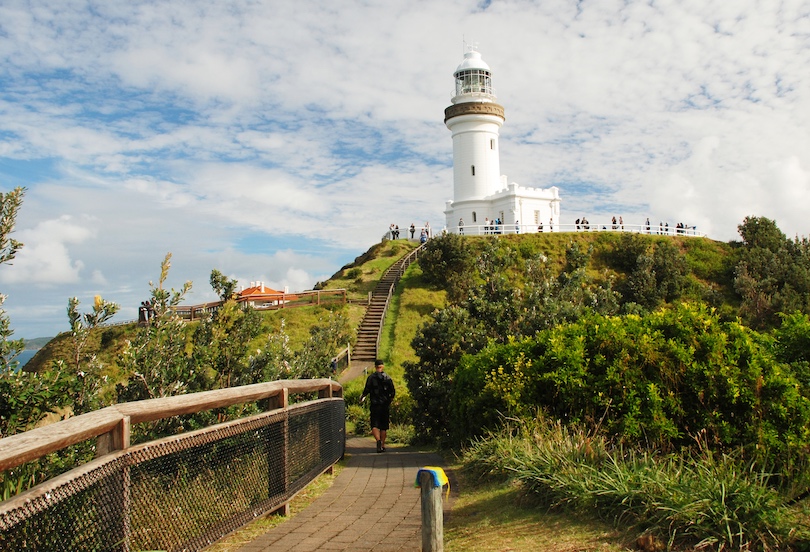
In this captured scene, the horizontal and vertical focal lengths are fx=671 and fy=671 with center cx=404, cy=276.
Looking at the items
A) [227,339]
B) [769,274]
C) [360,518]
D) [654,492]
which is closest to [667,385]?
[654,492]

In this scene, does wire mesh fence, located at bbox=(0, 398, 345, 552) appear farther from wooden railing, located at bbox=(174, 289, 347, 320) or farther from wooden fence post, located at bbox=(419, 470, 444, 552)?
wooden railing, located at bbox=(174, 289, 347, 320)

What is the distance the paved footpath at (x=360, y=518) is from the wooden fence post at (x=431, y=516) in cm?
71

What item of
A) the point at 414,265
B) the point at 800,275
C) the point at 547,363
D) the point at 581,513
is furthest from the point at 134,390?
the point at 800,275

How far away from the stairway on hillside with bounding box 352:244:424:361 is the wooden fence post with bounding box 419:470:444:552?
22928mm

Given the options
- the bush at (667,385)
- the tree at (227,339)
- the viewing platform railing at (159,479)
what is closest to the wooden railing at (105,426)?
the viewing platform railing at (159,479)

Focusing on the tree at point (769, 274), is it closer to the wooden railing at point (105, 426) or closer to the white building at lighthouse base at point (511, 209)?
the white building at lighthouse base at point (511, 209)

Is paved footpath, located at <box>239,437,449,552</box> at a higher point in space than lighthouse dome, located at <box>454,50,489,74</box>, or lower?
lower

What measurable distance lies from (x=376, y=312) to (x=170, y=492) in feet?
91.6

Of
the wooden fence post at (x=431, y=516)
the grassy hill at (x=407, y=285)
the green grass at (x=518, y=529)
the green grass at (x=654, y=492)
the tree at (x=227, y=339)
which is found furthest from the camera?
the grassy hill at (x=407, y=285)

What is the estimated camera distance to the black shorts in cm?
1137

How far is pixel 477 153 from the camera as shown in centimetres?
4872

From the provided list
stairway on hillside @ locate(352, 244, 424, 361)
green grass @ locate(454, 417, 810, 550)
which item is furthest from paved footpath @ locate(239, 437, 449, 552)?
stairway on hillside @ locate(352, 244, 424, 361)

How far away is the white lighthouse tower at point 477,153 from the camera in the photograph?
1896 inches

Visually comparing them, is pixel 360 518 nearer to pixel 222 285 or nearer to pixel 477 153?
pixel 222 285
